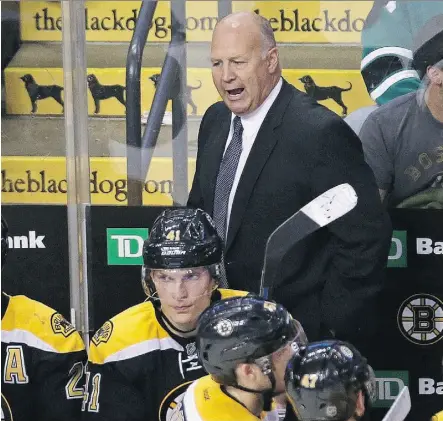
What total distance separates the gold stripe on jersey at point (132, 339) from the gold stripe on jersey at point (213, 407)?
485 millimetres

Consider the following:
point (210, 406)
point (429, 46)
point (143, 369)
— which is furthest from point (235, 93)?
point (210, 406)

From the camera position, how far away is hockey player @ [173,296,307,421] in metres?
3.26

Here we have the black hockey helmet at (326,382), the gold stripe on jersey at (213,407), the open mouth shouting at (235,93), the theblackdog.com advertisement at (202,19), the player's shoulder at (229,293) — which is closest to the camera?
the black hockey helmet at (326,382)

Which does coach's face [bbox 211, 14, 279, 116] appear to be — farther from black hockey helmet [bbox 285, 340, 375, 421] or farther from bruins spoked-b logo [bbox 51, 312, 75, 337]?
black hockey helmet [bbox 285, 340, 375, 421]

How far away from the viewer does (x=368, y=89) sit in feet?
14.3

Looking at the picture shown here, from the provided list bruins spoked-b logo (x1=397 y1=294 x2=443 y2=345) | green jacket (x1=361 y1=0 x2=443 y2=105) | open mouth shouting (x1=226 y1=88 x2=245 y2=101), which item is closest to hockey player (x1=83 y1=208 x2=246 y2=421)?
open mouth shouting (x1=226 y1=88 x2=245 y2=101)

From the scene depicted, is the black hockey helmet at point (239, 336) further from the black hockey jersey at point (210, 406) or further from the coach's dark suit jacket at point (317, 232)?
the coach's dark suit jacket at point (317, 232)

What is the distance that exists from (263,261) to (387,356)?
0.63 metres

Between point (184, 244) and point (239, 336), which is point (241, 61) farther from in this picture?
point (239, 336)

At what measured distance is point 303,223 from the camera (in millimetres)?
3764

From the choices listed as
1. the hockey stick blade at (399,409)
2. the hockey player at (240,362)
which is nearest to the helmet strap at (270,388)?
the hockey player at (240,362)

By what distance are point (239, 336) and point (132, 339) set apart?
1.94ft

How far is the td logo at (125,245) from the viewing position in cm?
439

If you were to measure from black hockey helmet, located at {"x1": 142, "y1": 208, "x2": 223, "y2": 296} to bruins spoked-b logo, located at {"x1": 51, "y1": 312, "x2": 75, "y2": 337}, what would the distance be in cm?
30
